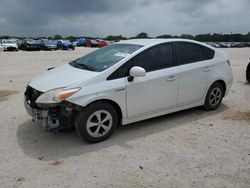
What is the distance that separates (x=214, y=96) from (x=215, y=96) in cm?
3

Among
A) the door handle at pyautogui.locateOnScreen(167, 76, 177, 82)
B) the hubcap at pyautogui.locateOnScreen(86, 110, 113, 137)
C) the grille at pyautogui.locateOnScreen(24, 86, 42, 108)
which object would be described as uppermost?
the door handle at pyautogui.locateOnScreen(167, 76, 177, 82)

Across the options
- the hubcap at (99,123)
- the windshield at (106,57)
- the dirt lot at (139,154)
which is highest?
the windshield at (106,57)

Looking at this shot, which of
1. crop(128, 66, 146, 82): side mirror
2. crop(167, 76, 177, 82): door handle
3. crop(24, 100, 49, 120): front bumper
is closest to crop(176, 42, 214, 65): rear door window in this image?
crop(167, 76, 177, 82): door handle

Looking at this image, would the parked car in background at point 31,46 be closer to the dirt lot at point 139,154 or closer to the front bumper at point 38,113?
the dirt lot at point 139,154

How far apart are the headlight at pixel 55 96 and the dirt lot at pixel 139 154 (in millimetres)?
771

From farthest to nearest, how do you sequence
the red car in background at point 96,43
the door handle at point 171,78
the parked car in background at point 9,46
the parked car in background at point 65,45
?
the red car in background at point 96,43 < the parked car in background at point 65,45 < the parked car in background at point 9,46 < the door handle at point 171,78

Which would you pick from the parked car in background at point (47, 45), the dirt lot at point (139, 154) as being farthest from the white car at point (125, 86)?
the parked car in background at point (47, 45)

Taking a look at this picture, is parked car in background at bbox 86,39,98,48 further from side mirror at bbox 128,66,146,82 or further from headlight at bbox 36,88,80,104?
headlight at bbox 36,88,80,104

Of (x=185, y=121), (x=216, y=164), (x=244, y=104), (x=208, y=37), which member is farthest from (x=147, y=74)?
(x=208, y=37)

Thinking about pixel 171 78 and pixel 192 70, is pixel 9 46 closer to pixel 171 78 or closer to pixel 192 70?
pixel 192 70

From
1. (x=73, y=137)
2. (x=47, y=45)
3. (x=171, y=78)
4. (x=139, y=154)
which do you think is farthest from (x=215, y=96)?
(x=47, y=45)

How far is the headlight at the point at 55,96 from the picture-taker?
14.6 ft

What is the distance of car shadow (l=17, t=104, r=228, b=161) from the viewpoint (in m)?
4.53

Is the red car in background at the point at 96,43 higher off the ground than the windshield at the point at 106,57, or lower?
higher
